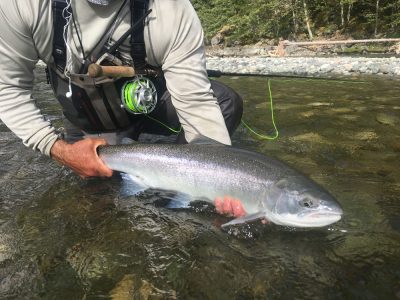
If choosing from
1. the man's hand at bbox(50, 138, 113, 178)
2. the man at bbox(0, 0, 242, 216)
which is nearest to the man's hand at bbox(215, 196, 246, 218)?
the man at bbox(0, 0, 242, 216)

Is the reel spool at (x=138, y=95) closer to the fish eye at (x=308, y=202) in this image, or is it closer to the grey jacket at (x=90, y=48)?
the grey jacket at (x=90, y=48)

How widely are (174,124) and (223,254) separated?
169 cm

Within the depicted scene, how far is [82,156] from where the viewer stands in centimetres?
284

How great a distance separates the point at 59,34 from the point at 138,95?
69 cm

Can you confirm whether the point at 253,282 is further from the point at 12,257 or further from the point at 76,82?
the point at 76,82

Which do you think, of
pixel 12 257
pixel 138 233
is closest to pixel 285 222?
pixel 138 233

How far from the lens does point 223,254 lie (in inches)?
92.2

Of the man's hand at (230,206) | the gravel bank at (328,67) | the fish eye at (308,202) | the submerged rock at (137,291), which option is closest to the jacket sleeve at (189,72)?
the man's hand at (230,206)

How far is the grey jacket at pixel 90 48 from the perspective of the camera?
8.99 feet

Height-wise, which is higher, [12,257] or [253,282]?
[12,257]

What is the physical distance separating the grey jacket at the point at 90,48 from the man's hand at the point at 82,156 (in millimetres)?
93

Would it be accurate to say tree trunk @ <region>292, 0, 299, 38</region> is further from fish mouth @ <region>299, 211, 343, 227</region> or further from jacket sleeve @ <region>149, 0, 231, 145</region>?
fish mouth @ <region>299, 211, 343, 227</region>

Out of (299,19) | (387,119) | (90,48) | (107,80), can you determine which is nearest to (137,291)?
(107,80)

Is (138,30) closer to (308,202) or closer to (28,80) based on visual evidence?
(28,80)
